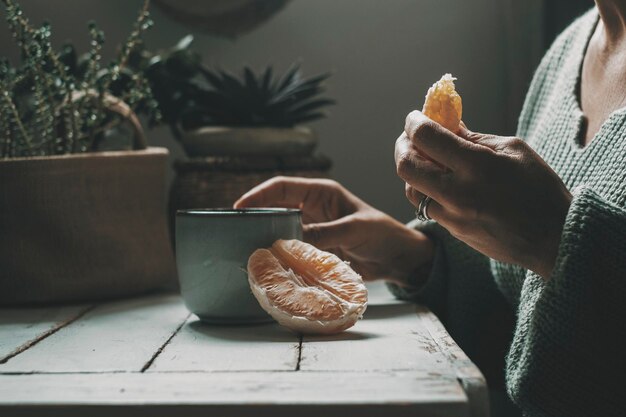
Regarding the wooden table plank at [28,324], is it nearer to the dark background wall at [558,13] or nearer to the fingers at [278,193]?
the fingers at [278,193]

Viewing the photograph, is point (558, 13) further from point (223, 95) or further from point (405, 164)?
point (405, 164)

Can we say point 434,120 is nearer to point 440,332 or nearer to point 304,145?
point 440,332

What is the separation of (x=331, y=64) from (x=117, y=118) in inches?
22.3

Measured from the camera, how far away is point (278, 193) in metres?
0.94

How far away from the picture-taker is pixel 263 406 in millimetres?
496

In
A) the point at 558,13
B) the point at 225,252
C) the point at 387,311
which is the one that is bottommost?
the point at 387,311

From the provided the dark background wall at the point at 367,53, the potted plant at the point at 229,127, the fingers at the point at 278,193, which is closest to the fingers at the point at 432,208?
the fingers at the point at 278,193

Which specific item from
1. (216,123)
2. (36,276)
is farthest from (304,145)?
(36,276)

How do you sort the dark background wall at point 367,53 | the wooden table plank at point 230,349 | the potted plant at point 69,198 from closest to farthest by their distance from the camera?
the wooden table plank at point 230,349
the potted plant at point 69,198
the dark background wall at point 367,53

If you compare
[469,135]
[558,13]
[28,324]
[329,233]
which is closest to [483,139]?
[469,135]

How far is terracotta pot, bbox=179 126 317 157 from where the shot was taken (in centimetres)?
122

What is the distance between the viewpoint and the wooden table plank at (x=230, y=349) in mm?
596

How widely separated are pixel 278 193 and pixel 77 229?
28 centimetres

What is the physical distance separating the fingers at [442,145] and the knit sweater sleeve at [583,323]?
0.34ft
